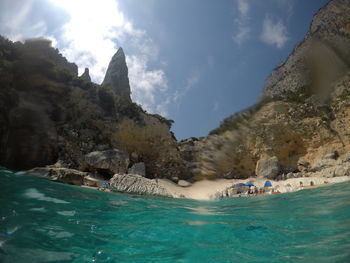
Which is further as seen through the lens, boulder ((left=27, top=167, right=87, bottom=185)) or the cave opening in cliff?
the cave opening in cliff

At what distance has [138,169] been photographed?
24.8m

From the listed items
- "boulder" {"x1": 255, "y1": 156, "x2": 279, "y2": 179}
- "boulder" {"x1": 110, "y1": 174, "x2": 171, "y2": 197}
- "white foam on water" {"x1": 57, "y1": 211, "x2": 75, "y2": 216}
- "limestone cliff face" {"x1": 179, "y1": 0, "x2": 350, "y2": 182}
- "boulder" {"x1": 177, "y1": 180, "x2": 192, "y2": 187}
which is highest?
"limestone cliff face" {"x1": 179, "y1": 0, "x2": 350, "y2": 182}

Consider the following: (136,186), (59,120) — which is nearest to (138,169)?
(136,186)

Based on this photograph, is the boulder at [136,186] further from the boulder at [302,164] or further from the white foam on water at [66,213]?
the boulder at [302,164]

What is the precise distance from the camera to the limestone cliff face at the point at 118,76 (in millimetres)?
47394

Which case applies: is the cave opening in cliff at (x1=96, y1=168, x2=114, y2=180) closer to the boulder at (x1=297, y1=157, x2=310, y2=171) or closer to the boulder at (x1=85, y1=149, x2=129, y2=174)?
the boulder at (x1=85, y1=149, x2=129, y2=174)

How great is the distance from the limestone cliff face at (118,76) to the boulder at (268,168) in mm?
29548

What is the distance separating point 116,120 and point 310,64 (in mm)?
25588

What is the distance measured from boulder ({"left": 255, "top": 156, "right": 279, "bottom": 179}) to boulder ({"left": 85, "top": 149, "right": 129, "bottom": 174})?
14033 millimetres

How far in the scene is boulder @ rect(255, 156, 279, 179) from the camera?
2417 centimetres

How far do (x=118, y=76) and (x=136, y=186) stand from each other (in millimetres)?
36699

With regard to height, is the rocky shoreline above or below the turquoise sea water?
above

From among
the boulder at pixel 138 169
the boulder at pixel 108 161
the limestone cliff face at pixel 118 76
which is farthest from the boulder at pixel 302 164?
the limestone cliff face at pixel 118 76

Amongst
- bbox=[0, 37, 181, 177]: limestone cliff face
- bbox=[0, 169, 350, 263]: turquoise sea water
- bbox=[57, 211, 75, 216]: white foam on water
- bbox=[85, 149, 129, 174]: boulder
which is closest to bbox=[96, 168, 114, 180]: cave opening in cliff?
bbox=[85, 149, 129, 174]: boulder
